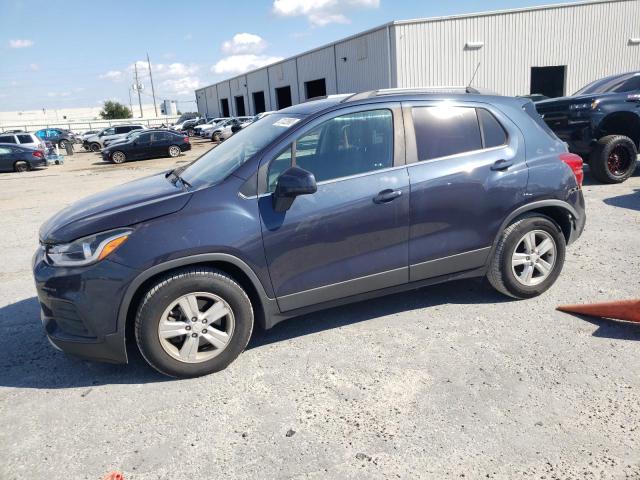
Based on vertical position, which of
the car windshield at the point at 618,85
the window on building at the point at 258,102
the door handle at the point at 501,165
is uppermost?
the window on building at the point at 258,102

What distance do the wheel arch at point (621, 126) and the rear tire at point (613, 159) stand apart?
0.16m

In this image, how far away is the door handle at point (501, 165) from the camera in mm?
3887

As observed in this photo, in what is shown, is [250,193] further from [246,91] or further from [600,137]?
[246,91]

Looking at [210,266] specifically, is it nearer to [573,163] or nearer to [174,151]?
[573,163]

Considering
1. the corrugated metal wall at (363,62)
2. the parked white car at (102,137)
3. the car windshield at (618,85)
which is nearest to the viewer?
the car windshield at (618,85)

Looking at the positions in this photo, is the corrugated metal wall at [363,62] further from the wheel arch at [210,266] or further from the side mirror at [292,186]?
the wheel arch at [210,266]

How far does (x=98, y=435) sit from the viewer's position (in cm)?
283

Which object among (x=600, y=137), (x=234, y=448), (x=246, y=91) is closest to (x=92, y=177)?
(x=600, y=137)

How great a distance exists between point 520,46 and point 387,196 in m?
24.8

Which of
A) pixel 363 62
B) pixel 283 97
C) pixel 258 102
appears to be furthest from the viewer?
pixel 258 102

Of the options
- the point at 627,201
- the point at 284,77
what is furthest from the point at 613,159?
the point at 284,77

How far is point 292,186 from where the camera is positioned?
316 cm

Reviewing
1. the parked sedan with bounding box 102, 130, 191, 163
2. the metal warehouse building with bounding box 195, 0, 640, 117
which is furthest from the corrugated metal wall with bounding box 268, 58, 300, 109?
the parked sedan with bounding box 102, 130, 191, 163

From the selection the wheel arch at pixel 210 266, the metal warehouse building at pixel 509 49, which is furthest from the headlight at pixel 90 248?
the metal warehouse building at pixel 509 49
